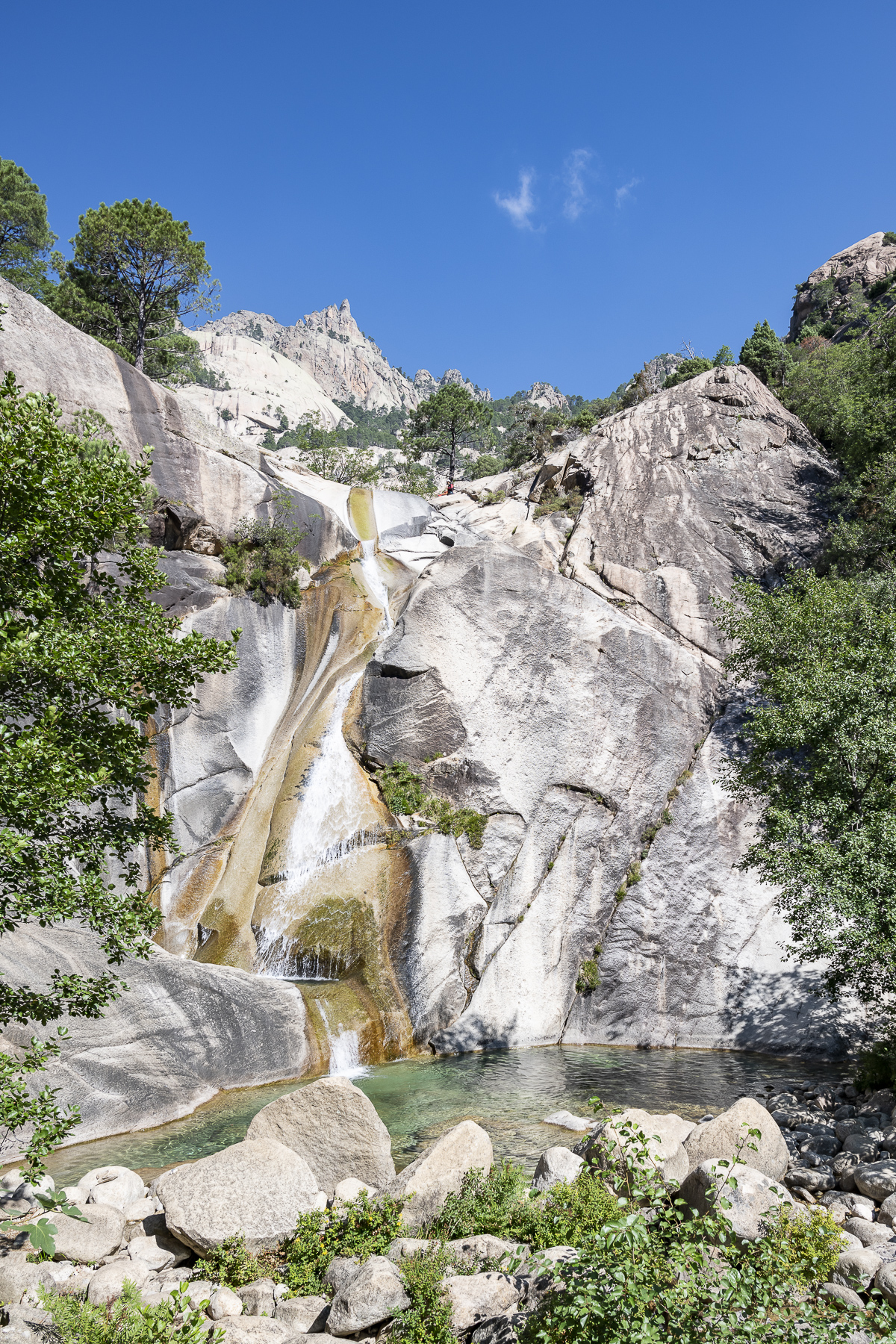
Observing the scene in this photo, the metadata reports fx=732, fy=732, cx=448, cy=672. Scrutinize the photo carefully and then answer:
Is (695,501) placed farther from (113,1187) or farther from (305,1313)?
(305,1313)

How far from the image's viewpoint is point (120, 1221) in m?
9.24

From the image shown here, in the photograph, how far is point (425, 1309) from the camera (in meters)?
7.09

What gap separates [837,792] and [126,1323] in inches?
540

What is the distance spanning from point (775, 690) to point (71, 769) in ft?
52.8

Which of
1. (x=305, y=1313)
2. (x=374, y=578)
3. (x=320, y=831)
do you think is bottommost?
(x=305, y=1313)

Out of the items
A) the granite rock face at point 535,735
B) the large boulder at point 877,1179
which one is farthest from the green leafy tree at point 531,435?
the large boulder at point 877,1179

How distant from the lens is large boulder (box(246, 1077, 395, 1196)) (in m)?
10.6

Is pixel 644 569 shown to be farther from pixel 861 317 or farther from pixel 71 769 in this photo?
pixel 861 317

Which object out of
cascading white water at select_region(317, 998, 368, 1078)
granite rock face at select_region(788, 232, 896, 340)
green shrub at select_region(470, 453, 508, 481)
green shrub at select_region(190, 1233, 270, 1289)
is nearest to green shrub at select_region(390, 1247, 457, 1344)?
green shrub at select_region(190, 1233, 270, 1289)

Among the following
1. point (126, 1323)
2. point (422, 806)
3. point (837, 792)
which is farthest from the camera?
point (422, 806)

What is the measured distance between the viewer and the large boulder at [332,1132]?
10.6 m

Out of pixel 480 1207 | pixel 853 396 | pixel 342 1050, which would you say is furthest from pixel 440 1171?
pixel 853 396

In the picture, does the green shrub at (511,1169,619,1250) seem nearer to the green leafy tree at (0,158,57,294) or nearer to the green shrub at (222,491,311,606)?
the green shrub at (222,491,311,606)

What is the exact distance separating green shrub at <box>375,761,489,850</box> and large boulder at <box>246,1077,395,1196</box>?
12306mm
